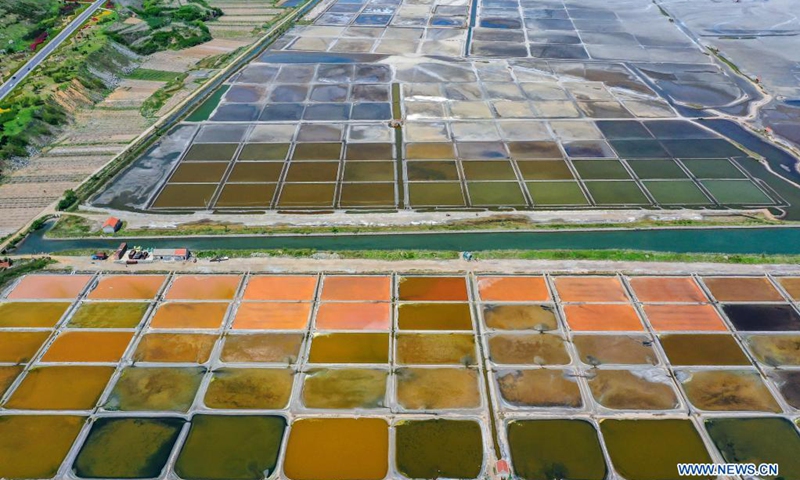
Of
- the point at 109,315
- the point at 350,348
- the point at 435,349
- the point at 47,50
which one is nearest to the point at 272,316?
the point at 350,348

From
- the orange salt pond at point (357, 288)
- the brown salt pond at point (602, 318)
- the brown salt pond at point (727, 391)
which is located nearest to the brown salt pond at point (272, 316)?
the orange salt pond at point (357, 288)

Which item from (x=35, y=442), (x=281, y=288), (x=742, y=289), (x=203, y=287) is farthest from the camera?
A: (x=203, y=287)

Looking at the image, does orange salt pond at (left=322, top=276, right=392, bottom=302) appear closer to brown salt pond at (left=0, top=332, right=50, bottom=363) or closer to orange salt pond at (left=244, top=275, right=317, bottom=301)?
orange salt pond at (left=244, top=275, right=317, bottom=301)

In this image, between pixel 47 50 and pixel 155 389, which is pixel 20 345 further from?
pixel 47 50

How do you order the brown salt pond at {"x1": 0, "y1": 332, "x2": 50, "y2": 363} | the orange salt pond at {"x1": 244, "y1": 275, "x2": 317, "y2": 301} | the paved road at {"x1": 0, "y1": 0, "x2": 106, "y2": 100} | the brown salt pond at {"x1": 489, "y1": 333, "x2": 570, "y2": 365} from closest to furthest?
the brown salt pond at {"x1": 489, "y1": 333, "x2": 570, "y2": 365} → the brown salt pond at {"x1": 0, "y1": 332, "x2": 50, "y2": 363} → the orange salt pond at {"x1": 244, "y1": 275, "x2": 317, "y2": 301} → the paved road at {"x1": 0, "y1": 0, "x2": 106, "y2": 100}

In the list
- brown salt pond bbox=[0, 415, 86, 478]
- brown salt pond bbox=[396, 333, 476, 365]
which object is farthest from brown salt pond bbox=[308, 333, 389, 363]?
brown salt pond bbox=[0, 415, 86, 478]

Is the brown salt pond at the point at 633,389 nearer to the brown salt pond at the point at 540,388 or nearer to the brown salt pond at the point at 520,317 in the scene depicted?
the brown salt pond at the point at 540,388

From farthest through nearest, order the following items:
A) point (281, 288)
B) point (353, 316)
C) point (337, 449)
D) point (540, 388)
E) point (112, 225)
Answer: point (112, 225), point (281, 288), point (353, 316), point (540, 388), point (337, 449)
